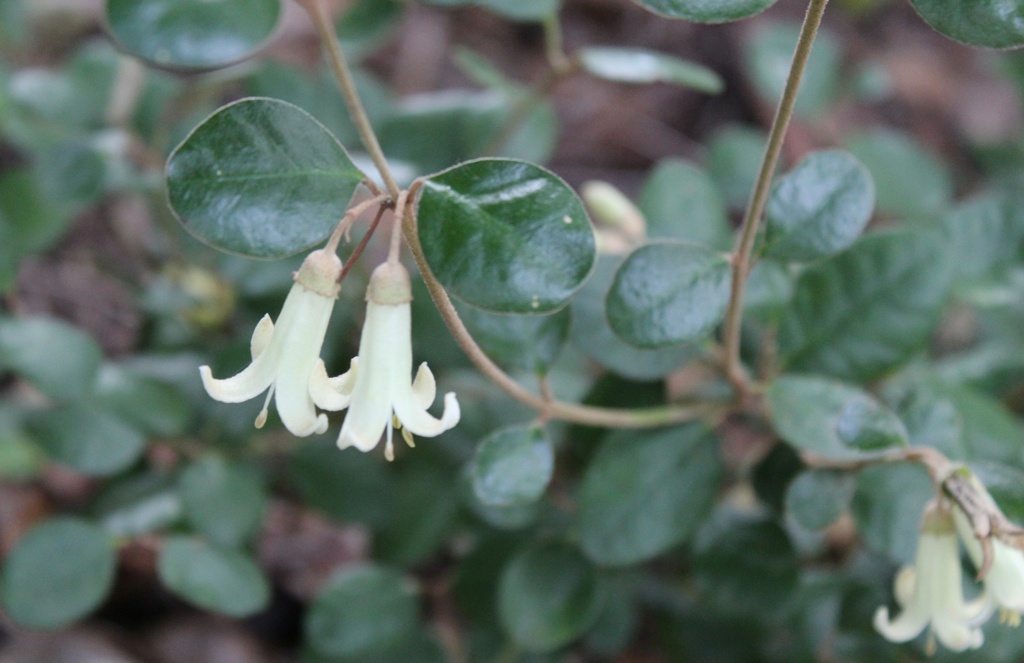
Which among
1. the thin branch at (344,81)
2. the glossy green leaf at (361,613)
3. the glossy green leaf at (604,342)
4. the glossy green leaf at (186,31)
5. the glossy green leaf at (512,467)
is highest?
the thin branch at (344,81)

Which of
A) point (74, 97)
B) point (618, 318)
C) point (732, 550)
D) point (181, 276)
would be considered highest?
point (618, 318)

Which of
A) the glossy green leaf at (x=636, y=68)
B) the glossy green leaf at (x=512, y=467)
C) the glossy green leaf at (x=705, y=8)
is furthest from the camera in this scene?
the glossy green leaf at (x=636, y=68)

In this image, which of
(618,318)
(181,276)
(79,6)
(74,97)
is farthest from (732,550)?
(79,6)

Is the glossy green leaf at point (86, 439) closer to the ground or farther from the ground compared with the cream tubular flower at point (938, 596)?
closer to the ground

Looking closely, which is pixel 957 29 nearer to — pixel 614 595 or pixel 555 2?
pixel 555 2

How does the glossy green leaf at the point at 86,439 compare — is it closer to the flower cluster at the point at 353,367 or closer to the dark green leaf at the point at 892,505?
the flower cluster at the point at 353,367

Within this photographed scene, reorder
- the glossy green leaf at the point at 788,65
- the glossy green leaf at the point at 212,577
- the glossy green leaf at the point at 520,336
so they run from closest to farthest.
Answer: the glossy green leaf at the point at 520,336 < the glossy green leaf at the point at 212,577 < the glossy green leaf at the point at 788,65

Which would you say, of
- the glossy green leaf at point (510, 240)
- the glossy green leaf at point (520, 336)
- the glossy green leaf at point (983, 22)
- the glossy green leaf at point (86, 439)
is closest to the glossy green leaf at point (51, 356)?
the glossy green leaf at point (86, 439)

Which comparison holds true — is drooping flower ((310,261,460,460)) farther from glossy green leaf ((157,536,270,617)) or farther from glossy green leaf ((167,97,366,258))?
glossy green leaf ((157,536,270,617))
